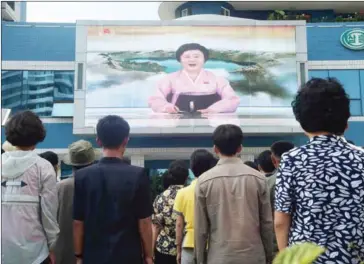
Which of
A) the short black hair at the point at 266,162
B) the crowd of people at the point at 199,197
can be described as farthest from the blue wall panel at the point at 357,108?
the crowd of people at the point at 199,197

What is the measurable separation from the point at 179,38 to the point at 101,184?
1254 centimetres

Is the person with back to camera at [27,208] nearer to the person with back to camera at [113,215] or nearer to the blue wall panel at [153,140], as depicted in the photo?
the person with back to camera at [113,215]

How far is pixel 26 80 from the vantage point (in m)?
14.9

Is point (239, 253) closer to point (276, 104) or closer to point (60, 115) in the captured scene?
point (276, 104)

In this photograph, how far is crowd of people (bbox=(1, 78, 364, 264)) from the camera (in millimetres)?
1798

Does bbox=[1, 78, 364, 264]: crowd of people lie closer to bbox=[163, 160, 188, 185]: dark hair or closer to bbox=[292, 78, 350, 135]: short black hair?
bbox=[292, 78, 350, 135]: short black hair

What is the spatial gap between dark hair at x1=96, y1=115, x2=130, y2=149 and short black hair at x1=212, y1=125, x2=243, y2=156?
0.53 metres

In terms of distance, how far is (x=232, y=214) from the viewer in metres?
2.59

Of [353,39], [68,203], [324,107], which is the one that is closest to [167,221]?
[68,203]

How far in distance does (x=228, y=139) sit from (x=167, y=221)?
1.35 m

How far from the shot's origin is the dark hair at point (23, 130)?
2568 millimetres

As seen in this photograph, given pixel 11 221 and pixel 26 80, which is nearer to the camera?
pixel 11 221

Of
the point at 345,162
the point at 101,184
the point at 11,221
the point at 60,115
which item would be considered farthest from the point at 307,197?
the point at 60,115

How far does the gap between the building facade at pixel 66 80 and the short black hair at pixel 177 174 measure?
1059cm
